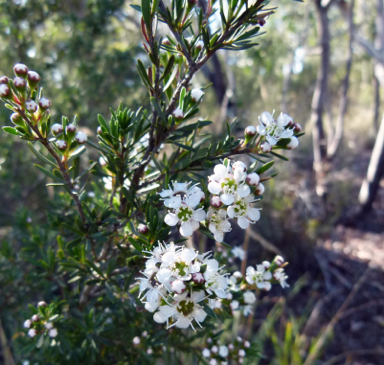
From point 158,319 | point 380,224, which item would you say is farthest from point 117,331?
point 380,224

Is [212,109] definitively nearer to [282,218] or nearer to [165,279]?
[282,218]

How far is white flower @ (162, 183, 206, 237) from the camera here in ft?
2.47

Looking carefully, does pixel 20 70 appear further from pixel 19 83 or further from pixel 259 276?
pixel 259 276

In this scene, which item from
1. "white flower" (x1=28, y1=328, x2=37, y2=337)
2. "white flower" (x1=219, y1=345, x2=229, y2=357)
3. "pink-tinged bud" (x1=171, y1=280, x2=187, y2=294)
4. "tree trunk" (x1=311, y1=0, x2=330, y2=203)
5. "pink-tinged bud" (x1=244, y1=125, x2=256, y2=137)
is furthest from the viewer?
"tree trunk" (x1=311, y1=0, x2=330, y2=203)

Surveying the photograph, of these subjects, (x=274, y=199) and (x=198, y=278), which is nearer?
(x=198, y=278)

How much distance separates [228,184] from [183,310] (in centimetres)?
32

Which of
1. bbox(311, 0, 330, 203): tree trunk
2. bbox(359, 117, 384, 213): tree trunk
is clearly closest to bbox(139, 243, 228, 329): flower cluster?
bbox(311, 0, 330, 203): tree trunk

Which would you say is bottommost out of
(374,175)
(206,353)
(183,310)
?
(374,175)

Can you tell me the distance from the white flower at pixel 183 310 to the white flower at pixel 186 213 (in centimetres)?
15

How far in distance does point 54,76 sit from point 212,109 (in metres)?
3.57

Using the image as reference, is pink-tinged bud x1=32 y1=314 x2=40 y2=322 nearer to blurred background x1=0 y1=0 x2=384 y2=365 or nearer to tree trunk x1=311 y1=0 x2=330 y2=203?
blurred background x1=0 y1=0 x2=384 y2=365

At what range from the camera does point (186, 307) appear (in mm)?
737

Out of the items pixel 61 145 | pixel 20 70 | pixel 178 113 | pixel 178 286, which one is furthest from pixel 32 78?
pixel 178 286

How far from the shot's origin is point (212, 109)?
20.6ft
